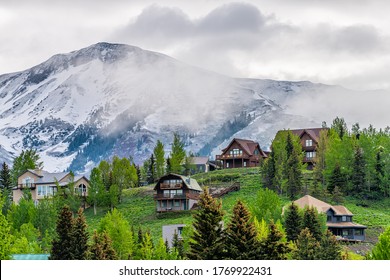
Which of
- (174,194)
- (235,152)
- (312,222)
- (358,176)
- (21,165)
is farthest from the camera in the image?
(235,152)

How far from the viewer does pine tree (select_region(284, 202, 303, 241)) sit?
43.7 metres

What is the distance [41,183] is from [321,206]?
27.4m

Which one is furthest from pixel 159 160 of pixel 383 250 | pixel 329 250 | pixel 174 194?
pixel 383 250

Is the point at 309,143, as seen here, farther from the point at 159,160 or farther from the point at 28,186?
the point at 28,186

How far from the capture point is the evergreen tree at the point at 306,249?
1345 inches

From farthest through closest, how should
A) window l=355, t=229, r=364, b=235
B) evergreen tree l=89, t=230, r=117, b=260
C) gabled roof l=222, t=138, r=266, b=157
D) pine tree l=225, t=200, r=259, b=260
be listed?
gabled roof l=222, t=138, r=266, b=157 < window l=355, t=229, r=364, b=235 < evergreen tree l=89, t=230, r=117, b=260 < pine tree l=225, t=200, r=259, b=260

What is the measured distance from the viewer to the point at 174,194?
63.2m

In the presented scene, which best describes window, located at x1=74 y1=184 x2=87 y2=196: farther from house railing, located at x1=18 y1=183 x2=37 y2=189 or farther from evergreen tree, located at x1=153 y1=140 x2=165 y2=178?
evergreen tree, located at x1=153 y1=140 x2=165 y2=178

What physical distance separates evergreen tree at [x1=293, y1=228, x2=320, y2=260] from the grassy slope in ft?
45.0

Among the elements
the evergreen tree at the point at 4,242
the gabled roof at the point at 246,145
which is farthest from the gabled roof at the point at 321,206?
the evergreen tree at the point at 4,242

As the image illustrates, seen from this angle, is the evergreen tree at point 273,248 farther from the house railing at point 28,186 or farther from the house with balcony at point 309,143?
the house with balcony at point 309,143

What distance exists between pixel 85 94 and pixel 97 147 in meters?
14.8

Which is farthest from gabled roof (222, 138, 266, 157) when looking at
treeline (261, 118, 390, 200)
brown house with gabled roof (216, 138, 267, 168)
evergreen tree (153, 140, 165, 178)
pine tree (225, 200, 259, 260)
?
pine tree (225, 200, 259, 260)
